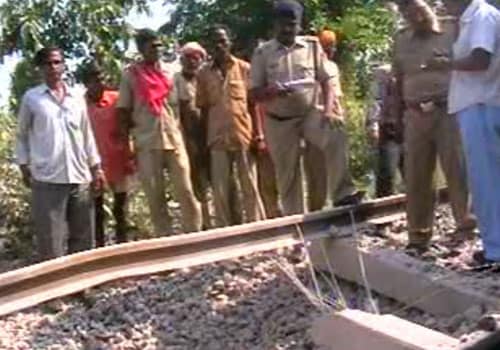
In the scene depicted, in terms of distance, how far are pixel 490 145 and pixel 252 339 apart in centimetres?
160

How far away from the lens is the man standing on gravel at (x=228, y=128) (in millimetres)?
9227

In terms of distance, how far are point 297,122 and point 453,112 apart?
2.08m

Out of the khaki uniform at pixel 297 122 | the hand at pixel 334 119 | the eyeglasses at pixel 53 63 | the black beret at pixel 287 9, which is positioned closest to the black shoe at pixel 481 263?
the khaki uniform at pixel 297 122

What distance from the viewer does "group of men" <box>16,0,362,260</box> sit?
7.81 m

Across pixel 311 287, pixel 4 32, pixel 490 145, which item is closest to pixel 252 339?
pixel 311 287

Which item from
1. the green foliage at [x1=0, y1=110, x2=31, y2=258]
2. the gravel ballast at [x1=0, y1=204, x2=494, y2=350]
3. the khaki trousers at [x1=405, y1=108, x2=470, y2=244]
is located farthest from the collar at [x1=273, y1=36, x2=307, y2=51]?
the green foliage at [x1=0, y1=110, x2=31, y2=258]

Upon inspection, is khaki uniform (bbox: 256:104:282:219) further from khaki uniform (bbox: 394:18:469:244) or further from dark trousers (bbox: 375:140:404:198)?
khaki uniform (bbox: 394:18:469:244)

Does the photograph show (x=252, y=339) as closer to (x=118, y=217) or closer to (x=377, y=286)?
(x=377, y=286)

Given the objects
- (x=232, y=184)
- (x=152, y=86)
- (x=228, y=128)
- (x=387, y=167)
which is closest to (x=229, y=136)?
(x=228, y=128)

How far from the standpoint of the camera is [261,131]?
9.40 m

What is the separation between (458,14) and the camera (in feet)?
21.7

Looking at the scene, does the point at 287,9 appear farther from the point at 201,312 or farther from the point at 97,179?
the point at 201,312

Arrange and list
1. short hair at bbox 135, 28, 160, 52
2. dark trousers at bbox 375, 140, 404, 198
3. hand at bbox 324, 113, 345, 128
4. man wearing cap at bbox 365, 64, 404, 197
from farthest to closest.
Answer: dark trousers at bbox 375, 140, 404, 198, man wearing cap at bbox 365, 64, 404, 197, short hair at bbox 135, 28, 160, 52, hand at bbox 324, 113, 345, 128

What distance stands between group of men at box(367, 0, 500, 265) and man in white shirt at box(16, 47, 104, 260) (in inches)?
83.2
